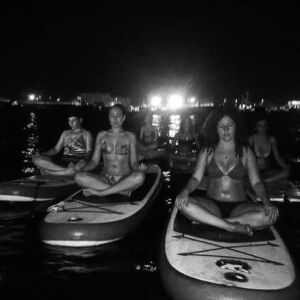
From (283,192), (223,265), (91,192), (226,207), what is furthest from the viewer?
(283,192)

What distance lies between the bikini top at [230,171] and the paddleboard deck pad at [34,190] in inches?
169

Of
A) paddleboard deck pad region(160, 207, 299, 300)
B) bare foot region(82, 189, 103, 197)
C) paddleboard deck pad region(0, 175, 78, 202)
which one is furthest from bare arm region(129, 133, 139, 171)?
paddleboard deck pad region(160, 207, 299, 300)

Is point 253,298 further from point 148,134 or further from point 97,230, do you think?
point 148,134

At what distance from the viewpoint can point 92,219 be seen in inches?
275

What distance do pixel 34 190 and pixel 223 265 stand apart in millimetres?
6275

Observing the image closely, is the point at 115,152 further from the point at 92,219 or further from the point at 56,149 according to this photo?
the point at 56,149

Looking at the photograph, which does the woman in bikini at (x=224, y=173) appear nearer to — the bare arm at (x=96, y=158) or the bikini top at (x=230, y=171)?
the bikini top at (x=230, y=171)

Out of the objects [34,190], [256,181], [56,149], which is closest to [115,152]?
[34,190]

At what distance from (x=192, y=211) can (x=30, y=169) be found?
15223mm

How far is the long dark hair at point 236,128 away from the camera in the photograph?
255 inches

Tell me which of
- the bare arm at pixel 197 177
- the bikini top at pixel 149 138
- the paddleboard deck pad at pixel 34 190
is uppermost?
the bare arm at pixel 197 177

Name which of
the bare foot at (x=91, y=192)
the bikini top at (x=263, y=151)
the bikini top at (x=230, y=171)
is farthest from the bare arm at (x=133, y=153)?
the bikini top at (x=263, y=151)

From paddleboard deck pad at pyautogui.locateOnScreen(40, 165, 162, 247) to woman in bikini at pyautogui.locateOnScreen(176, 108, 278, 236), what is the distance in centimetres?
162

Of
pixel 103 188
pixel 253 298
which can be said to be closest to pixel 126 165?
pixel 103 188
